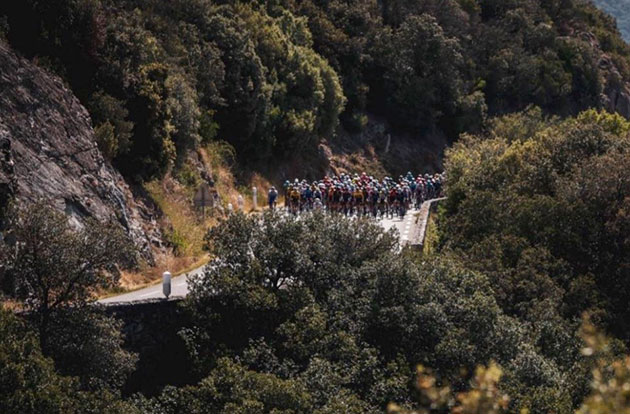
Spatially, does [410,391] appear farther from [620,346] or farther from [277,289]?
[620,346]

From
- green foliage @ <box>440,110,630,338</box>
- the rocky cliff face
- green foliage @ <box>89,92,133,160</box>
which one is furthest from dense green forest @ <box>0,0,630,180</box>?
green foliage @ <box>440,110,630,338</box>

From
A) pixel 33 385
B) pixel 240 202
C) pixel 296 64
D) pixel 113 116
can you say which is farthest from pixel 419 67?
pixel 33 385

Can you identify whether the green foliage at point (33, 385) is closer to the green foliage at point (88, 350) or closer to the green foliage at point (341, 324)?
the green foliage at point (88, 350)

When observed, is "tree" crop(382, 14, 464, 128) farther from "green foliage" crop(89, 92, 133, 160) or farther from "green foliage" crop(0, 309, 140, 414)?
"green foliage" crop(0, 309, 140, 414)

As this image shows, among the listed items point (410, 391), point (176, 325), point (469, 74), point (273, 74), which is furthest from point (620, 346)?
point (469, 74)

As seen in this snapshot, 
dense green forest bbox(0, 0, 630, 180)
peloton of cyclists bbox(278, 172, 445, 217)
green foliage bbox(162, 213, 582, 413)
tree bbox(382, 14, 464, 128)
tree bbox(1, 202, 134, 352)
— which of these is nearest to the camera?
tree bbox(1, 202, 134, 352)
